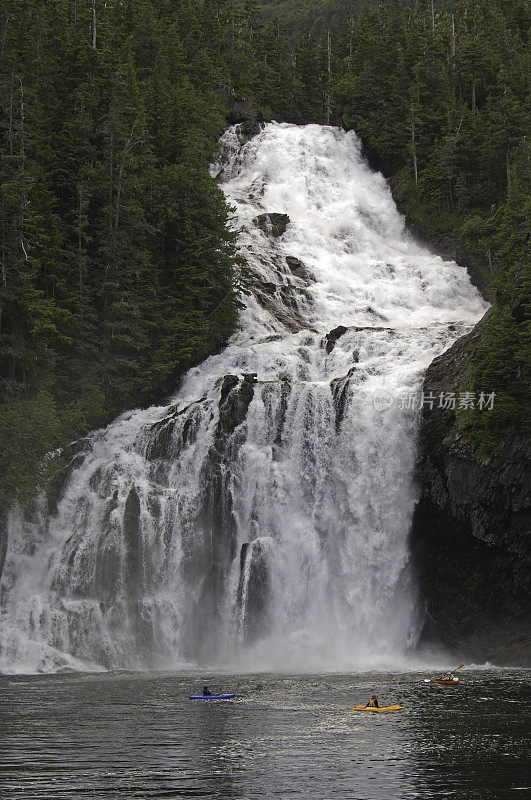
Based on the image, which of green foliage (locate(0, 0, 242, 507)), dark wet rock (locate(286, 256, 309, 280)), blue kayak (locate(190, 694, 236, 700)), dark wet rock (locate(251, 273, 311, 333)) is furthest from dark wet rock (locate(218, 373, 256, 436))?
dark wet rock (locate(286, 256, 309, 280))

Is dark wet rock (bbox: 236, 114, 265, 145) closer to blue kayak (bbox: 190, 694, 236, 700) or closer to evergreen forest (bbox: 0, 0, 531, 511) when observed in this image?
evergreen forest (bbox: 0, 0, 531, 511)

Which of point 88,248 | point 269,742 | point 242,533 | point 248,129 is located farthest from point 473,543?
point 248,129

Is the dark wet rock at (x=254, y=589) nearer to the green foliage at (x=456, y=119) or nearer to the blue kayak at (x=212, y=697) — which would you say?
the blue kayak at (x=212, y=697)

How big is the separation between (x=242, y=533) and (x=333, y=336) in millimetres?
13637

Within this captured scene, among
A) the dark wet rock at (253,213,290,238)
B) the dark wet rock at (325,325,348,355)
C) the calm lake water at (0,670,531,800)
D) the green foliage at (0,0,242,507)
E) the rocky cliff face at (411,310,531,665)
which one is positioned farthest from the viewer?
the dark wet rock at (253,213,290,238)

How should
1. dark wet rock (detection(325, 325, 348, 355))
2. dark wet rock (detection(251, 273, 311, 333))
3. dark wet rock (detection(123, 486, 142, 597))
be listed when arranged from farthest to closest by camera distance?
dark wet rock (detection(251, 273, 311, 333)), dark wet rock (detection(325, 325, 348, 355)), dark wet rock (detection(123, 486, 142, 597))

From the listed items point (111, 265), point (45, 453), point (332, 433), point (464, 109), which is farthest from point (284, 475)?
point (464, 109)

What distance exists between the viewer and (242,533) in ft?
128

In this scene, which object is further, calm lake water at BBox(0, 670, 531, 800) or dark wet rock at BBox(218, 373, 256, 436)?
dark wet rock at BBox(218, 373, 256, 436)

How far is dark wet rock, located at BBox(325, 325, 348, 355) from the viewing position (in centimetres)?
4734

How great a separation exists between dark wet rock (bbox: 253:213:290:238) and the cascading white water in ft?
60.6

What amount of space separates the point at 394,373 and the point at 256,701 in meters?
19.9

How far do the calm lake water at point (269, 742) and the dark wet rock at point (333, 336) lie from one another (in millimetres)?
21420

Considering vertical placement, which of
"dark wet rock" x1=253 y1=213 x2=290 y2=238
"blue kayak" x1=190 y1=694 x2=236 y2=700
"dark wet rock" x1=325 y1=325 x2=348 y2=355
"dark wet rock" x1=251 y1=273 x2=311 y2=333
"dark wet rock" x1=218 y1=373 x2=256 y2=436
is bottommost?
"blue kayak" x1=190 y1=694 x2=236 y2=700
